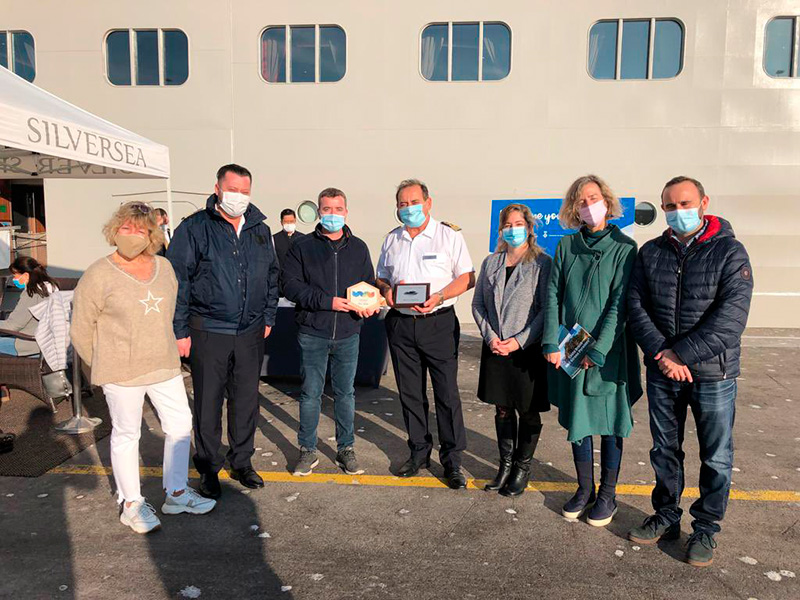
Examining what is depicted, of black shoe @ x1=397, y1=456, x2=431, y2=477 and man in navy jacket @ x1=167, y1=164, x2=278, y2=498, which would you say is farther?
black shoe @ x1=397, y1=456, x2=431, y2=477

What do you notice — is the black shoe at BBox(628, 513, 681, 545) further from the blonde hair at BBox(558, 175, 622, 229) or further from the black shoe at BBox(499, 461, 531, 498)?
the blonde hair at BBox(558, 175, 622, 229)

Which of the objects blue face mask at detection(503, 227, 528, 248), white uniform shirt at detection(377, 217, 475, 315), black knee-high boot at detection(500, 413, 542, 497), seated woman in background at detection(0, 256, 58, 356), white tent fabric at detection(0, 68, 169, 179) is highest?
white tent fabric at detection(0, 68, 169, 179)

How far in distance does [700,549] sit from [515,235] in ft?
6.51

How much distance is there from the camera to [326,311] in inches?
157

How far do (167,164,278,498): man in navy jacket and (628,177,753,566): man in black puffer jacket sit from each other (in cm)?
233

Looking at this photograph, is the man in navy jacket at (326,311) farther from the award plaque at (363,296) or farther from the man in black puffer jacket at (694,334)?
the man in black puffer jacket at (694,334)

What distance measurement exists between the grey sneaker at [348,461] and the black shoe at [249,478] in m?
0.58

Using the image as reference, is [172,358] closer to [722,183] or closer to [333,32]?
[333,32]

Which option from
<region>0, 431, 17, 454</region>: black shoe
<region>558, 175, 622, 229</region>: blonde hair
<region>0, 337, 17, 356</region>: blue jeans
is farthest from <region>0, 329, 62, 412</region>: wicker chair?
<region>558, 175, 622, 229</region>: blonde hair

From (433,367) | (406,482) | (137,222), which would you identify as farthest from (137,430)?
(433,367)

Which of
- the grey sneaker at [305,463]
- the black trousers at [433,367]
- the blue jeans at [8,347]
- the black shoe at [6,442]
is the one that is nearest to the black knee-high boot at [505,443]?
the black trousers at [433,367]

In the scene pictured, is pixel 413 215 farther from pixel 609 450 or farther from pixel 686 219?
pixel 609 450

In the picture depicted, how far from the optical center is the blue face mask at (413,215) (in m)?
3.87

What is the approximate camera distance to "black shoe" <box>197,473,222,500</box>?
3.68m
